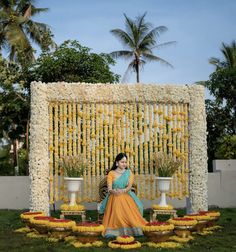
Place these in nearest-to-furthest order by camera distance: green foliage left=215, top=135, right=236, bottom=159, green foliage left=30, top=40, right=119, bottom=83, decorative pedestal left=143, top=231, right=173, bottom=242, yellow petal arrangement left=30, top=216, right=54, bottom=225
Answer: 1. decorative pedestal left=143, top=231, right=173, bottom=242
2. yellow petal arrangement left=30, top=216, right=54, bottom=225
3. green foliage left=215, top=135, right=236, bottom=159
4. green foliage left=30, top=40, right=119, bottom=83

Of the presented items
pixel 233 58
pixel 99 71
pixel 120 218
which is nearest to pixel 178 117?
pixel 120 218

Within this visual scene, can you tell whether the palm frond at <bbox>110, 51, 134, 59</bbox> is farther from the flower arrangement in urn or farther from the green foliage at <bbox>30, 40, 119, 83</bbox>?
the flower arrangement in urn

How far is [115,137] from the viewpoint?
9.77 meters

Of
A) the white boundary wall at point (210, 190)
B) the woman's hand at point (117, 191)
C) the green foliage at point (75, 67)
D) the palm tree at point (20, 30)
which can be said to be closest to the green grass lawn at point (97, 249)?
the woman's hand at point (117, 191)

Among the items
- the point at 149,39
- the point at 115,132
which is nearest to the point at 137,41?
the point at 149,39

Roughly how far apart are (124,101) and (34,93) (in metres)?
1.84

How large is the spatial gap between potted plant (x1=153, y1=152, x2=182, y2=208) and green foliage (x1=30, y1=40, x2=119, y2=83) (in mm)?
8755

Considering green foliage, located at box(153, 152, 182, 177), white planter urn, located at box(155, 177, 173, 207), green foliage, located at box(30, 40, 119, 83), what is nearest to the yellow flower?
white planter urn, located at box(155, 177, 173, 207)

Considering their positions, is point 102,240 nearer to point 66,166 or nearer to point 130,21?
point 66,166

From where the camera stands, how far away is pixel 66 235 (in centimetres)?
773

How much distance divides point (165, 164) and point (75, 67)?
9674 mm

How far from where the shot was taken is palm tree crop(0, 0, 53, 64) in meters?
23.2

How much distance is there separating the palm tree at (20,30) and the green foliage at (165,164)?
13.0m

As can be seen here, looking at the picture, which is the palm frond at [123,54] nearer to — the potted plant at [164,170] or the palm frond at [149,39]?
the palm frond at [149,39]
